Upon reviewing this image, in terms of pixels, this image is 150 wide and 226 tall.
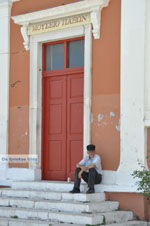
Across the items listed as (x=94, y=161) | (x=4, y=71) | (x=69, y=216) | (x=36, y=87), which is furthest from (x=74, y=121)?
(x=69, y=216)

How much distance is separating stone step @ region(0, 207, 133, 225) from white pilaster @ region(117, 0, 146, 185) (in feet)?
2.21

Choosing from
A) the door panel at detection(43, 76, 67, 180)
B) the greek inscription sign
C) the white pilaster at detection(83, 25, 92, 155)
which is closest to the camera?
the white pilaster at detection(83, 25, 92, 155)

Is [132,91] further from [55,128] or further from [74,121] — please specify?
[55,128]

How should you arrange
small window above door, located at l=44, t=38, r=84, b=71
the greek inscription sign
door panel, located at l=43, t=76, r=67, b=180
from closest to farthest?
the greek inscription sign → small window above door, located at l=44, t=38, r=84, b=71 → door panel, located at l=43, t=76, r=67, b=180

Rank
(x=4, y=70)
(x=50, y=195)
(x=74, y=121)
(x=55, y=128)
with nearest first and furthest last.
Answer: (x=50, y=195) → (x=74, y=121) → (x=55, y=128) → (x=4, y=70)

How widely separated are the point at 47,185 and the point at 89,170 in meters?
1.20

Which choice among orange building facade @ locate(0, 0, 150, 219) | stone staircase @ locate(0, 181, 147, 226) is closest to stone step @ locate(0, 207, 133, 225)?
stone staircase @ locate(0, 181, 147, 226)

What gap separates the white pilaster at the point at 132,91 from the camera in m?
10.1

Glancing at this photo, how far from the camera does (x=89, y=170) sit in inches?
400

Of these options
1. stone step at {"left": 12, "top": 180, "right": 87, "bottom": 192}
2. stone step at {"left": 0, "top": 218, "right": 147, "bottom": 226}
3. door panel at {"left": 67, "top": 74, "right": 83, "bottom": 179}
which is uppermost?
door panel at {"left": 67, "top": 74, "right": 83, "bottom": 179}

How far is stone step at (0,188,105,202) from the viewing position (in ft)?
32.6

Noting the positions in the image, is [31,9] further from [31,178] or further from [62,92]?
[31,178]

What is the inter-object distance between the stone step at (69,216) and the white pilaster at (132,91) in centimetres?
67

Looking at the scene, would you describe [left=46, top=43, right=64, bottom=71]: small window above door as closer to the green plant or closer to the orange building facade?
the orange building facade
